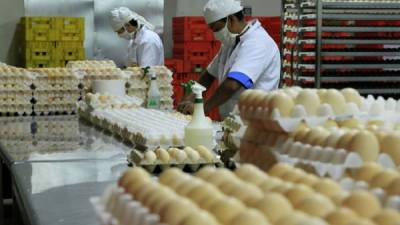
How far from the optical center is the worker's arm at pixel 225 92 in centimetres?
465

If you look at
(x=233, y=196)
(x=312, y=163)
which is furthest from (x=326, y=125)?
(x=233, y=196)

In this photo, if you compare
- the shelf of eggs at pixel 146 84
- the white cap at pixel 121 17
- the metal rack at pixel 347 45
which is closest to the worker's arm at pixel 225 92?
the shelf of eggs at pixel 146 84

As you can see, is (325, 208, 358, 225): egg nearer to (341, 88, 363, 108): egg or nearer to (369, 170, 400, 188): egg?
(369, 170, 400, 188): egg

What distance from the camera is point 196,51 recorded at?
8.61 meters

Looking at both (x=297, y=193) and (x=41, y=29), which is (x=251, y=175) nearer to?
(x=297, y=193)

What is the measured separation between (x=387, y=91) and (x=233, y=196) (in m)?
6.28

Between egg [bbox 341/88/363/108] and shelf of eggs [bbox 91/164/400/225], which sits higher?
egg [bbox 341/88/363/108]

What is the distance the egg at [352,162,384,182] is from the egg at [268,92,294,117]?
493mm

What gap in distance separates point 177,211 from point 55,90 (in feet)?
14.8

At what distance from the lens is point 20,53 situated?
353 inches

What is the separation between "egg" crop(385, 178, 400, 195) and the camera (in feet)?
3.98

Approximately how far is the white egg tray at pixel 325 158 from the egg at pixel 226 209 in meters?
0.54

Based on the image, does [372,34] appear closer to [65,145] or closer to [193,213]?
[65,145]

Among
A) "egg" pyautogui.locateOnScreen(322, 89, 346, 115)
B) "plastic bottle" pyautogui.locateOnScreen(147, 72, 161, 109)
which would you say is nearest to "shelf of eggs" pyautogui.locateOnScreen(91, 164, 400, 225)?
"egg" pyautogui.locateOnScreen(322, 89, 346, 115)
